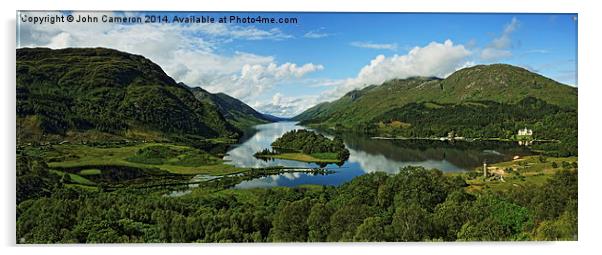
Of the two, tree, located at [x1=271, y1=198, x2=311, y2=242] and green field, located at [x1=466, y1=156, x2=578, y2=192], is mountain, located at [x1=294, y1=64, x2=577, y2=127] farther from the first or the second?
tree, located at [x1=271, y1=198, x2=311, y2=242]

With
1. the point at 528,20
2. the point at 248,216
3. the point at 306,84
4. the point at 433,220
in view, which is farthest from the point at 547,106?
the point at 248,216

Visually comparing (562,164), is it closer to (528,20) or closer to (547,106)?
(547,106)

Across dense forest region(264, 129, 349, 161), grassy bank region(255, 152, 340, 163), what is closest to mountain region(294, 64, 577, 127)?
dense forest region(264, 129, 349, 161)

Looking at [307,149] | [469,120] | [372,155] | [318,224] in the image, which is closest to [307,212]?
[318,224]

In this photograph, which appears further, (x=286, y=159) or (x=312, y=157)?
(x=312, y=157)

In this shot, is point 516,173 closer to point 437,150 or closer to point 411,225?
point 437,150

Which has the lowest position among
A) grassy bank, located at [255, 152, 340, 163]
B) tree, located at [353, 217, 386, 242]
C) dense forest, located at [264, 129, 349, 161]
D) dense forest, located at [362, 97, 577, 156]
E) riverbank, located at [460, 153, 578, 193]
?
tree, located at [353, 217, 386, 242]

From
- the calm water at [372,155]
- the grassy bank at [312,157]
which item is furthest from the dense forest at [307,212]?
the grassy bank at [312,157]
